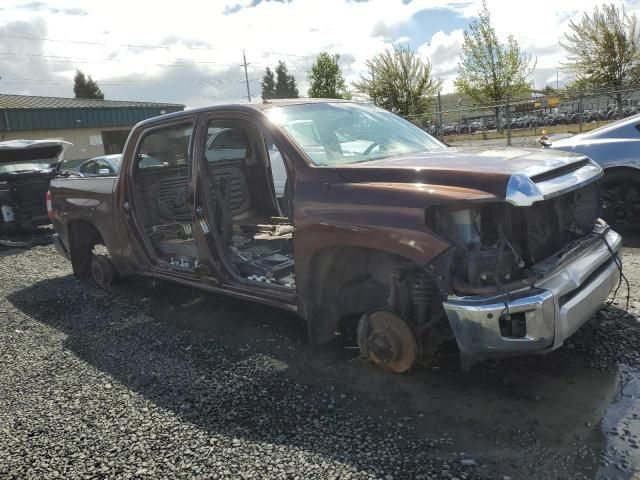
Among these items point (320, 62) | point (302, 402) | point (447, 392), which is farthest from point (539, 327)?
point (320, 62)

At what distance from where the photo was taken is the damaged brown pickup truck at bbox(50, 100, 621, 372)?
281cm

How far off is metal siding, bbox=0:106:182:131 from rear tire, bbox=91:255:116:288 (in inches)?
1021

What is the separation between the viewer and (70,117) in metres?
30.0

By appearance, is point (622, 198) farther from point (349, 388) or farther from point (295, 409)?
point (295, 409)

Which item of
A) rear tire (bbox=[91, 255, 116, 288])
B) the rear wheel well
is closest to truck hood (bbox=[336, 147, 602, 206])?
rear tire (bbox=[91, 255, 116, 288])

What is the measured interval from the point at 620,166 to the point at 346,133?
156 inches

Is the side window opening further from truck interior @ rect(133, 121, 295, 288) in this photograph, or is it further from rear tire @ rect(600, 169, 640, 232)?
rear tire @ rect(600, 169, 640, 232)

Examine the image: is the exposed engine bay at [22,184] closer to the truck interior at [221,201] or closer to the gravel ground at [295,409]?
the truck interior at [221,201]

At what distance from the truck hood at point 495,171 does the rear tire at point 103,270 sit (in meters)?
3.65

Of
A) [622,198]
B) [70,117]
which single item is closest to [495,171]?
[622,198]

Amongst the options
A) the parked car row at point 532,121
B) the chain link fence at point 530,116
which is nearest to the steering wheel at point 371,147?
the chain link fence at point 530,116

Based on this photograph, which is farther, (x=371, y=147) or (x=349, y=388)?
(x=371, y=147)

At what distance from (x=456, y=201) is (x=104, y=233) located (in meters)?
4.05

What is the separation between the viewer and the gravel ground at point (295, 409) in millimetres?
2613
